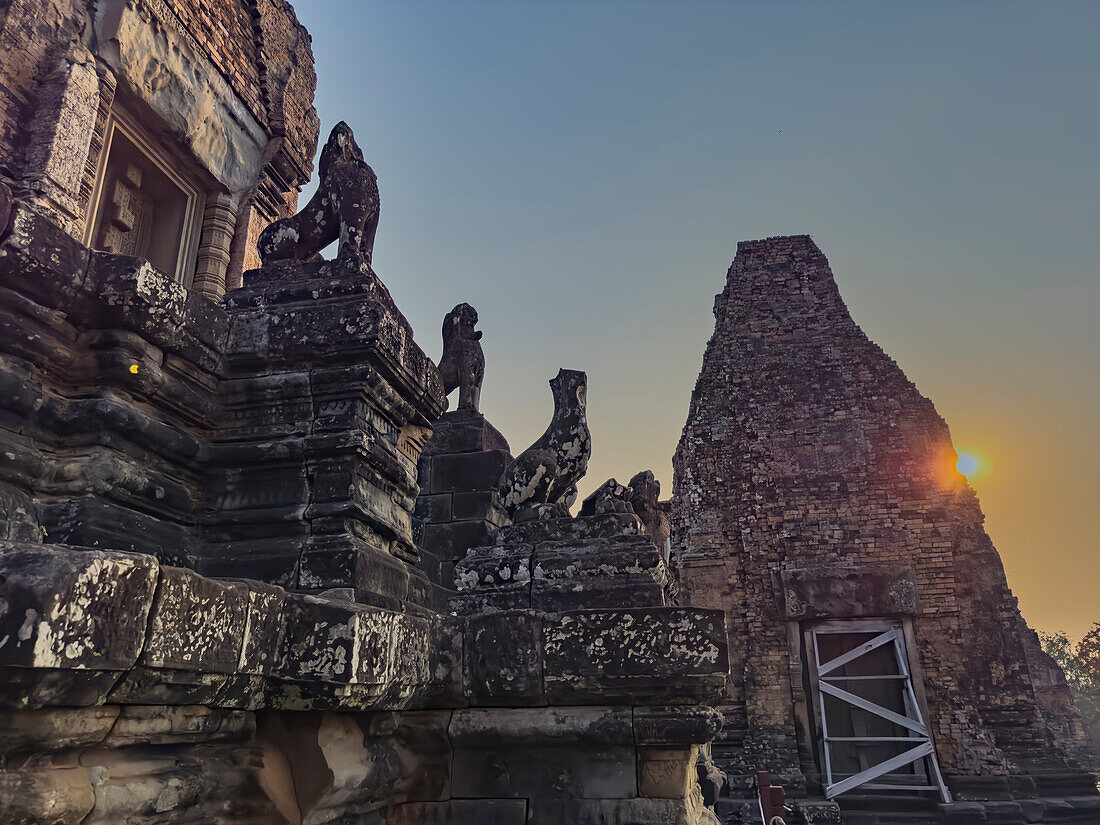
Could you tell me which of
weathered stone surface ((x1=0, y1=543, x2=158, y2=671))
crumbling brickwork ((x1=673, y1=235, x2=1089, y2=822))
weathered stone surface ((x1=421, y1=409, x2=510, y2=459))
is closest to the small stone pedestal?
weathered stone surface ((x1=421, y1=409, x2=510, y2=459))

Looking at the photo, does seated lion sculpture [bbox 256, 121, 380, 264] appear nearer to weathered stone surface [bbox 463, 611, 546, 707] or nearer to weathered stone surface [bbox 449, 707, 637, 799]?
weathered stone surface [bbox 463, 611, 546, 707]

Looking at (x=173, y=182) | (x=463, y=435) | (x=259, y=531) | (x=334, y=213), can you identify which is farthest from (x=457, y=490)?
(x=173, y=182)

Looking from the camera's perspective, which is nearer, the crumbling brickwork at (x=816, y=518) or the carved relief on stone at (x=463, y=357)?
the carved relief on stone at (x=463, y=357)

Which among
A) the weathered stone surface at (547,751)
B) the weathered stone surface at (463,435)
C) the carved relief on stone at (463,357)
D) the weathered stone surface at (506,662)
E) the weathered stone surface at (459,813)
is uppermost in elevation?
the carved relief on stone at (463,357)

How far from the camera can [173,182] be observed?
27.8ft

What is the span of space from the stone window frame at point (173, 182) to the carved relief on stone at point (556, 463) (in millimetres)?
4432

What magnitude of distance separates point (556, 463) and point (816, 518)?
9.19 meters

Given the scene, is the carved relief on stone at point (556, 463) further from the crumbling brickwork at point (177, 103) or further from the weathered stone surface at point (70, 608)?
the crumbling brickwork at point (177, 103)

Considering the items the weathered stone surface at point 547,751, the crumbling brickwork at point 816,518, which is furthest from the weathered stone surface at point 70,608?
the crumbling brickwork at point 816,518

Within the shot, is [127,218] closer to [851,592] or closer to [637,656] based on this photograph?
[637,656]

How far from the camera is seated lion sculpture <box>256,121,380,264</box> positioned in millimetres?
3867

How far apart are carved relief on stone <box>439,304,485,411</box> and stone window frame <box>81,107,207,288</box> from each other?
9.19 feet

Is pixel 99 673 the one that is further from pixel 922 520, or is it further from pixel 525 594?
pixel 922 520

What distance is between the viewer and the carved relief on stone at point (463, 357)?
7.49m
